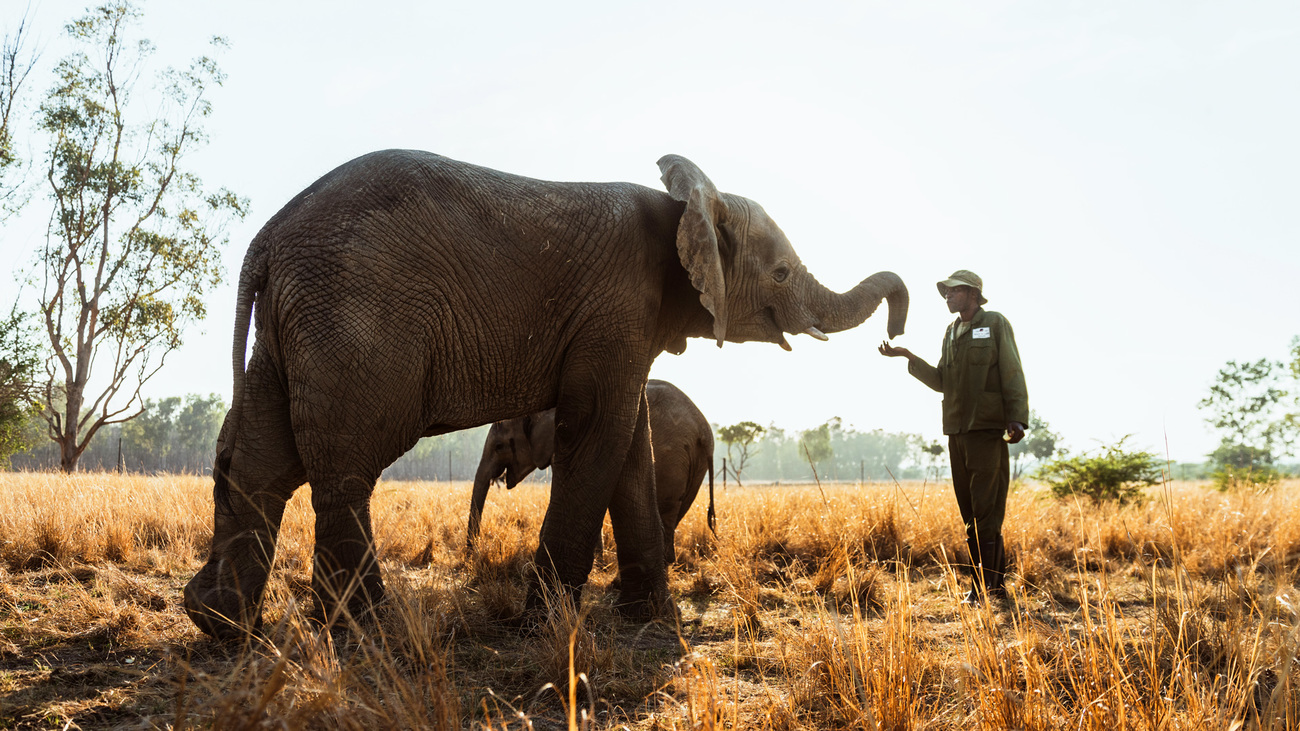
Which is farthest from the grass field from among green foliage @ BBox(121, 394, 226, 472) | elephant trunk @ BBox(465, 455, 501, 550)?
green foliage @ BBox(121, 394, 226, 472)

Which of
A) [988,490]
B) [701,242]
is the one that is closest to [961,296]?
[988,490]

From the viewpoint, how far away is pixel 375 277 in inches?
152

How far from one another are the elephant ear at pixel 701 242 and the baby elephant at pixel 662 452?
296 cm

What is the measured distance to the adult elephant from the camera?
383 cm

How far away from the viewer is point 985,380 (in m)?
6.12

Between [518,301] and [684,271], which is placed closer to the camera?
[518,301]

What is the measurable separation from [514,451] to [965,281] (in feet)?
17.5

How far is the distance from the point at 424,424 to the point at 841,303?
3.29m

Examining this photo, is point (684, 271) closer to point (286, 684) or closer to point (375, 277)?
point (375, 277)

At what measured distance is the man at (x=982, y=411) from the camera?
19.8ft

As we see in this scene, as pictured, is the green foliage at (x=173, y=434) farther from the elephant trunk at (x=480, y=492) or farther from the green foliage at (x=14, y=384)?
the elephant trunk at (x=480, y=492)

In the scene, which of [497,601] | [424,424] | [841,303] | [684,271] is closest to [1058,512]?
[841,303]

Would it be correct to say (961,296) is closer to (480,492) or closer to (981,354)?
(981,354)

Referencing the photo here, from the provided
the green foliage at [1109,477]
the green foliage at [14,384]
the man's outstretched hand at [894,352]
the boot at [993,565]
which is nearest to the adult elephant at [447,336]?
the man's outstretched hand at [894,352]
